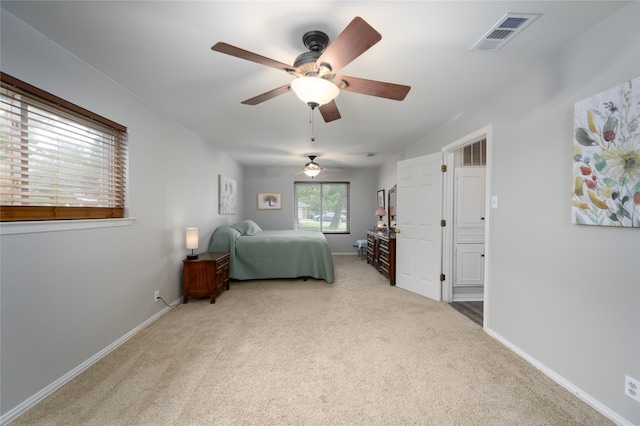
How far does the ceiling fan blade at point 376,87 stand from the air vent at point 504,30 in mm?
614

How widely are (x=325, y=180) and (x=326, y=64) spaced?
5690 mm

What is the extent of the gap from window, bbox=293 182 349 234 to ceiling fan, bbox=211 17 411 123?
5.37 m

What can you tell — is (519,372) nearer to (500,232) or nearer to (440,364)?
(440,364)

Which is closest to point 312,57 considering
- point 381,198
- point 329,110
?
point 329,110

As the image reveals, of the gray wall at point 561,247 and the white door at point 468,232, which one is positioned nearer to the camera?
the gray wall at point 561,247

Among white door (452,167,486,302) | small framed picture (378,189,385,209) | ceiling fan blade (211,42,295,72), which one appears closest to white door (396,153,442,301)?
white door (452,167,486,302)

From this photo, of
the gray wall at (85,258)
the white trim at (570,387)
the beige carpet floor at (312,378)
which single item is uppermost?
the gray wall at (85,258)

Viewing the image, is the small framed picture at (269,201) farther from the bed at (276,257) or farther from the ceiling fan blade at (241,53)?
the ceiling fan blade at (241,53)

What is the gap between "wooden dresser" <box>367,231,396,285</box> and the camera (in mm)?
4281

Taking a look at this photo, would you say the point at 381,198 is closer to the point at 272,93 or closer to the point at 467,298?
the point at 467,298

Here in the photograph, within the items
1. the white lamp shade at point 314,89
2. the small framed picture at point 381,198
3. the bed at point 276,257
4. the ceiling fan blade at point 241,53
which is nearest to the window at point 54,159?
the ceiling fan blade at point 241,53

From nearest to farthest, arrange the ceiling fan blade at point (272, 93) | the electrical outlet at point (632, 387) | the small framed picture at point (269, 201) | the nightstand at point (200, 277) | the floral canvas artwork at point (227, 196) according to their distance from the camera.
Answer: the electrical outlet at point (632, 387)
the ceiling fan blade at point (272, 93)
the nightstand at point (200, 277)
the floral canvas artwork at point (227, 196)
the small framed picture at point (269, 201)

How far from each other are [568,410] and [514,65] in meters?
2.39

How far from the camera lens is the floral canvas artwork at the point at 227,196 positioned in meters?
4.91
